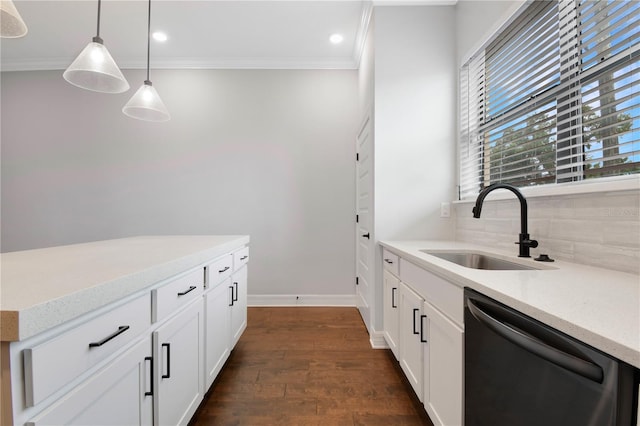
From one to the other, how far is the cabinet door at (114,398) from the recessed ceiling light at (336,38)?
3.06 meters

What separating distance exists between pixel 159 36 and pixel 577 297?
381cm

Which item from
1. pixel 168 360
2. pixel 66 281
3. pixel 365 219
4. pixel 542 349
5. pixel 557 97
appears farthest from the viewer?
pixel 365 219

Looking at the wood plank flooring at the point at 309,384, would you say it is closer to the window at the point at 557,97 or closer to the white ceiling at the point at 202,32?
the window at the point at 557,97

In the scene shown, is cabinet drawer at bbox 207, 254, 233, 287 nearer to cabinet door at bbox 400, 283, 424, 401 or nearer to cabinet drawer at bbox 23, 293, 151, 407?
cabinet drawer at bbox 23, 293, 151, 407

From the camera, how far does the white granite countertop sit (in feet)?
1.92

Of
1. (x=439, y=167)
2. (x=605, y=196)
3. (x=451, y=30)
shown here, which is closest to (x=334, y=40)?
Result: (x=451, y=30)

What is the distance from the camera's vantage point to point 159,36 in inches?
119

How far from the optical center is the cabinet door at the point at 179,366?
111 cm

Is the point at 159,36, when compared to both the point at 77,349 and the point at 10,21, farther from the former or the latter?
the point at 77,349

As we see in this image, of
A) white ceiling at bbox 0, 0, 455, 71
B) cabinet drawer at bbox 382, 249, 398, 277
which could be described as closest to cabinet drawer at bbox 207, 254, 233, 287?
cabinet drawer at bbox 382, 249, 398, 277

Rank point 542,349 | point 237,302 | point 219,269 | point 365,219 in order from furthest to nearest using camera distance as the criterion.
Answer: point 365,219 → point 237,302 → point 219,269 → point 542,349

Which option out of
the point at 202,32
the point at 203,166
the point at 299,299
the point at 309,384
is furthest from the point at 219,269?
the point at 202,32

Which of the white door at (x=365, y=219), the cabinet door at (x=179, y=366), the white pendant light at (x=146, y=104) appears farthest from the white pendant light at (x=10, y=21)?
the white door at (x=365, y=219)

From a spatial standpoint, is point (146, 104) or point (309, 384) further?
point (146, 104)
